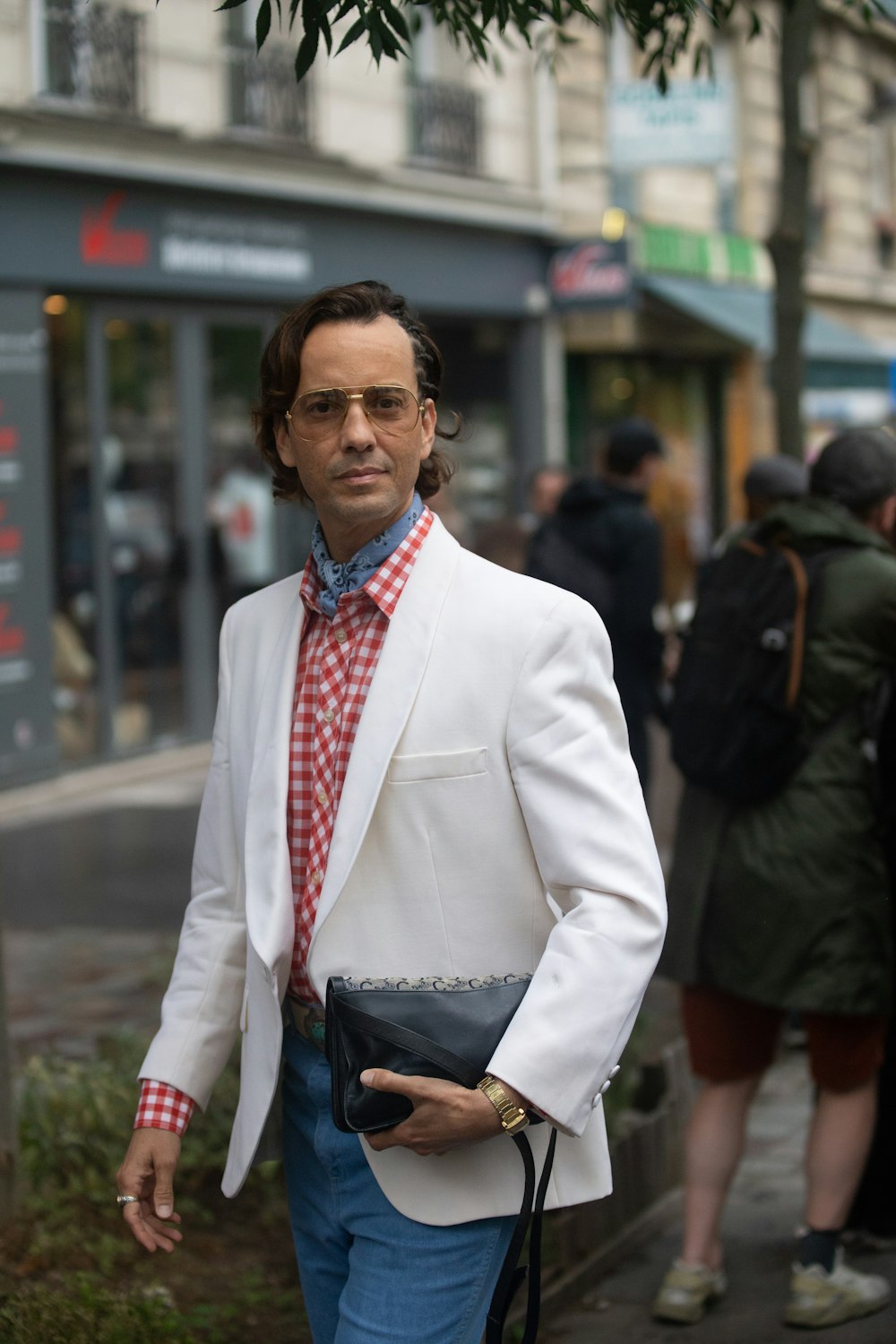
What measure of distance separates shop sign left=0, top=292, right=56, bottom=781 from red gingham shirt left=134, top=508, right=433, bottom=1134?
9.58 meters

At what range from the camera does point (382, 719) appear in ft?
7.72

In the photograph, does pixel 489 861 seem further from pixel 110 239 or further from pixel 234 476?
pixel 234 476

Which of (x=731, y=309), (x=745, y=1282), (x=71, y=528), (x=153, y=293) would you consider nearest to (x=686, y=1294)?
(x=745, y=1282)

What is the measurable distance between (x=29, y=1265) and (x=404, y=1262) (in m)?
1.61

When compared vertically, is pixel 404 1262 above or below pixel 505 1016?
below

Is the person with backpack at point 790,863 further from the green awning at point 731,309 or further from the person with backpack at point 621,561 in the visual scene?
the green awning at point 731,309

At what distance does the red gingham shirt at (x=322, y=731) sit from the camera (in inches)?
96.6

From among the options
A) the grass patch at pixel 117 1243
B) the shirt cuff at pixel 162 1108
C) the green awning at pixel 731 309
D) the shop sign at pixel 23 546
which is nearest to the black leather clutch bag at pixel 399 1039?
the shirt cuff at pixel 162 1108

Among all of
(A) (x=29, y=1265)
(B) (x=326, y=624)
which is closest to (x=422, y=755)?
(B) (x=326, y=624)

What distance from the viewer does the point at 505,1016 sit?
7.40ft

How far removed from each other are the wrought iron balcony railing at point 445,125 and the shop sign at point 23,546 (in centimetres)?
525

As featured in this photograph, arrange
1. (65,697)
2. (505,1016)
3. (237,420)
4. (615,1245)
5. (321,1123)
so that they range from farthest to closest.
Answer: (237,420) < (65,697) < (615,1245) < (321,1123) < (505,1016)

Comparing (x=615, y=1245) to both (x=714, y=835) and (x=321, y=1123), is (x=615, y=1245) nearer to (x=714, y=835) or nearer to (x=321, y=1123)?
(x=714, y=835)

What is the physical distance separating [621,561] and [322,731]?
4.26 metres
